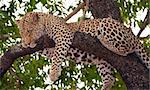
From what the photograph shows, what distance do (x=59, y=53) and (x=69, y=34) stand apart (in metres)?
0.21

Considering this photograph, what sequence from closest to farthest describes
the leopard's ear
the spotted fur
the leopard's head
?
1. the spotted fur
2. the leopard's head
3. the leopard's ear

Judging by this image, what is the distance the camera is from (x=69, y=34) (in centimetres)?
427

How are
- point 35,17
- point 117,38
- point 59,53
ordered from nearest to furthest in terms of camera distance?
point 117,38
point 59,53
point 35,17

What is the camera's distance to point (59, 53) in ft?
13.9

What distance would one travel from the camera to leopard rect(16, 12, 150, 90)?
4.11 metres

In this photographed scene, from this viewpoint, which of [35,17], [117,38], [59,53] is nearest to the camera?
[117,38]

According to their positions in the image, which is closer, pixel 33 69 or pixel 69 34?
pixel 69 34

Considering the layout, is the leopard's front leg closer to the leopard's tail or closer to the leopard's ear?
the leopard's ear

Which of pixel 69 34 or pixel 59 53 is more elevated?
pixel 69 34

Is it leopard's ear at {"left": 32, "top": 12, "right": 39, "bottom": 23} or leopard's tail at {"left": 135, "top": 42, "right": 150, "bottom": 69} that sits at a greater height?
leopard's ear at {"left": 32, "top": 12, "right": 39, "bottom": 23}

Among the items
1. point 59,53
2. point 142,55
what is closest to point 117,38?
point 142,55

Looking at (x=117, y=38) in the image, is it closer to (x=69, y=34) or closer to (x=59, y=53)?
(x=69, y=34)

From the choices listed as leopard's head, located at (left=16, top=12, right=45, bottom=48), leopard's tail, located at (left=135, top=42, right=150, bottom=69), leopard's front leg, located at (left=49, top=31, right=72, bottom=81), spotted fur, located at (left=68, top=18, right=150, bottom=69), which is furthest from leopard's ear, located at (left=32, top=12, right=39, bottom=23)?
leopard's tail, located at (left=135, top=42, right=150, bottom=69)

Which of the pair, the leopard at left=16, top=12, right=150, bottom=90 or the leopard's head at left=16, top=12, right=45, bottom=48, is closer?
the leopard at left=16, top=12, right=150, bottom=90
